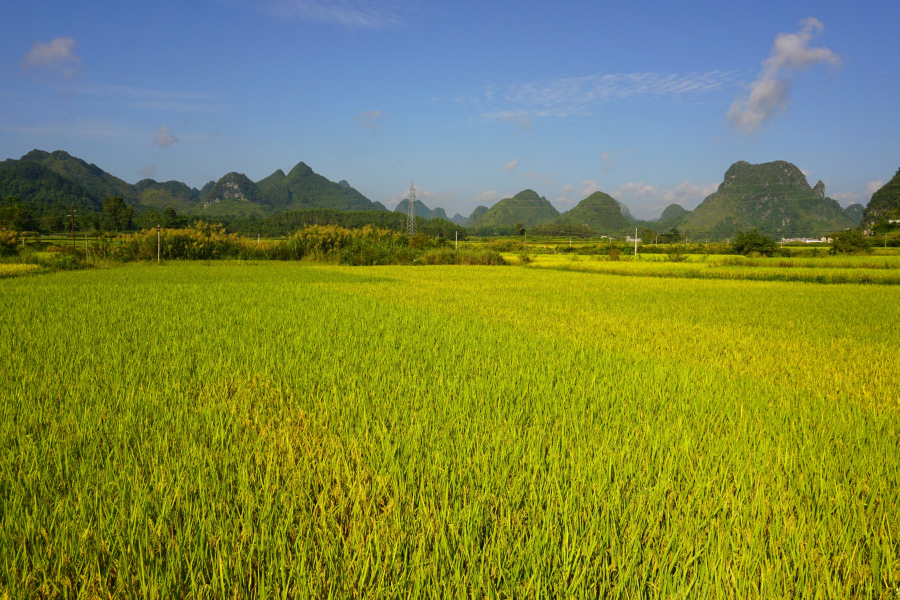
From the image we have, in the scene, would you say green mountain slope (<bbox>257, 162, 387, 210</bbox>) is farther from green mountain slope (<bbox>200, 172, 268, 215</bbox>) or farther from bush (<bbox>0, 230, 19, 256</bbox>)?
bush (<bbox>0, 230, 19, 256</bbox>)

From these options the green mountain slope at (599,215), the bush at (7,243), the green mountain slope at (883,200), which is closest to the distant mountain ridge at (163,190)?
the green mountain slope at (599,215)

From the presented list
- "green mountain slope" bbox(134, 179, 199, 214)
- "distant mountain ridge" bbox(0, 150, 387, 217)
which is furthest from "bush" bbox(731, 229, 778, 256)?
"green mountain slope" bbox(134, 179, 199, 214)

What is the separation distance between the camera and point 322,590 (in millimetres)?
1088

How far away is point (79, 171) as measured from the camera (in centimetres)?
12788

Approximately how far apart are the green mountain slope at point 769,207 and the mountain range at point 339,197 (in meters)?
0.23

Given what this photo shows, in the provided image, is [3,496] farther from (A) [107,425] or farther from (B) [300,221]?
(B) [300,221]

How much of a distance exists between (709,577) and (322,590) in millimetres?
987

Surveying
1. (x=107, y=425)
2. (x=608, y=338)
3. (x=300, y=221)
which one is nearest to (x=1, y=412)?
(x=107, y=425)

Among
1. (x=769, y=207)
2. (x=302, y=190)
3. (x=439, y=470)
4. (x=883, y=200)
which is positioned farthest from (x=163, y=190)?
(x=769, y=207)

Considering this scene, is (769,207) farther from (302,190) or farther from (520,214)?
→ (302,190)

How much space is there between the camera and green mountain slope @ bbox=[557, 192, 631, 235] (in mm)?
135000

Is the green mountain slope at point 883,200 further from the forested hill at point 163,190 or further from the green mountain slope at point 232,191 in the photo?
the green mountain slope at point 232,191

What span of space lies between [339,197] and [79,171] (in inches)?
3245

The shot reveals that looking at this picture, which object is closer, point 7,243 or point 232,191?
point 7,243
